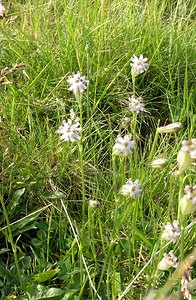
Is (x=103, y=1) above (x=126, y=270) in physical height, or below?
above

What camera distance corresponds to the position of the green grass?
1.23 m

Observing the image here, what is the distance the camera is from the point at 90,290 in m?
1.18

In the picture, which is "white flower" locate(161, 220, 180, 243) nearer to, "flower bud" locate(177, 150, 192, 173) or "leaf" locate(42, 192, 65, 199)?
"flower bud" locate(177, 150, 192, 173)

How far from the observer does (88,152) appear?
5.31ft

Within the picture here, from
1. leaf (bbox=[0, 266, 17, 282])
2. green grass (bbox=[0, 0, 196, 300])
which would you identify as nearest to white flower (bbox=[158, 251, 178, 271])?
green grass (bbox=[0, 0, 196, 300])

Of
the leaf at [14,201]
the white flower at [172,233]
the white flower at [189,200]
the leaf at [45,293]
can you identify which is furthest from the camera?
the leaf at [14,201]

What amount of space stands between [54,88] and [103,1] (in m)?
0.45

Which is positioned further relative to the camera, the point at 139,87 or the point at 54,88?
the point at 139,87

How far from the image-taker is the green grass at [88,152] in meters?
1.23

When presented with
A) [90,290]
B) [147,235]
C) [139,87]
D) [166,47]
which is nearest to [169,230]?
[90,290]

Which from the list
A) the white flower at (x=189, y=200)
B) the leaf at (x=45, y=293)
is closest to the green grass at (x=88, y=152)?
the leaf at (x=45, y=293)

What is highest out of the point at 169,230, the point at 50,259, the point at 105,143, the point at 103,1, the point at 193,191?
the point at 103,1

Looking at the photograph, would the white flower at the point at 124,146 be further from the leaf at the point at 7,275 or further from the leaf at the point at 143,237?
the leaf at the point at 7,275

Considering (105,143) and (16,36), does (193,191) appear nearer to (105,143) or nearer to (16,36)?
(105,143)
